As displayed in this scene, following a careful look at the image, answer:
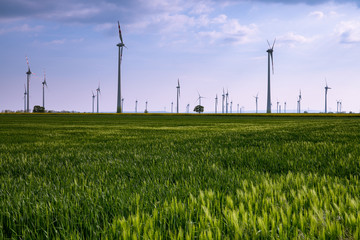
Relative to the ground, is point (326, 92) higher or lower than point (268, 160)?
higher

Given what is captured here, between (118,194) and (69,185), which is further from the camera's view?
(69,185)

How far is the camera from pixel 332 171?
12.2ft

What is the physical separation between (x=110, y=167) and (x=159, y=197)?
1.94 metres

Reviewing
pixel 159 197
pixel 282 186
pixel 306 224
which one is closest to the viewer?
pixel 306 224

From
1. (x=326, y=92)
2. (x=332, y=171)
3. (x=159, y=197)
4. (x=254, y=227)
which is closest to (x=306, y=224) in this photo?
(x=254, y=227)

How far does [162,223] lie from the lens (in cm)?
A: 185

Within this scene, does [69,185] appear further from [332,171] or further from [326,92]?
[326,92]

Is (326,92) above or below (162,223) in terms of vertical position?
above

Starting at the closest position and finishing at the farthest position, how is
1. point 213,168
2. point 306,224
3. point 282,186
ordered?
point 306,224 < point 282,186 < point 213,168

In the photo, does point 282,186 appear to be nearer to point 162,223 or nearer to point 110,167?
point 162,223

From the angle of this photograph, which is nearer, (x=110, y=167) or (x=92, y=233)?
(x=92, y=233)

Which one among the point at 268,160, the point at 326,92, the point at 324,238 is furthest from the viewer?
the point at 326,92

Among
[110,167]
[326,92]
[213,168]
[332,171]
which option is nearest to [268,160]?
[332,171]

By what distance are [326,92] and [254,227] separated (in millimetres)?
118546
